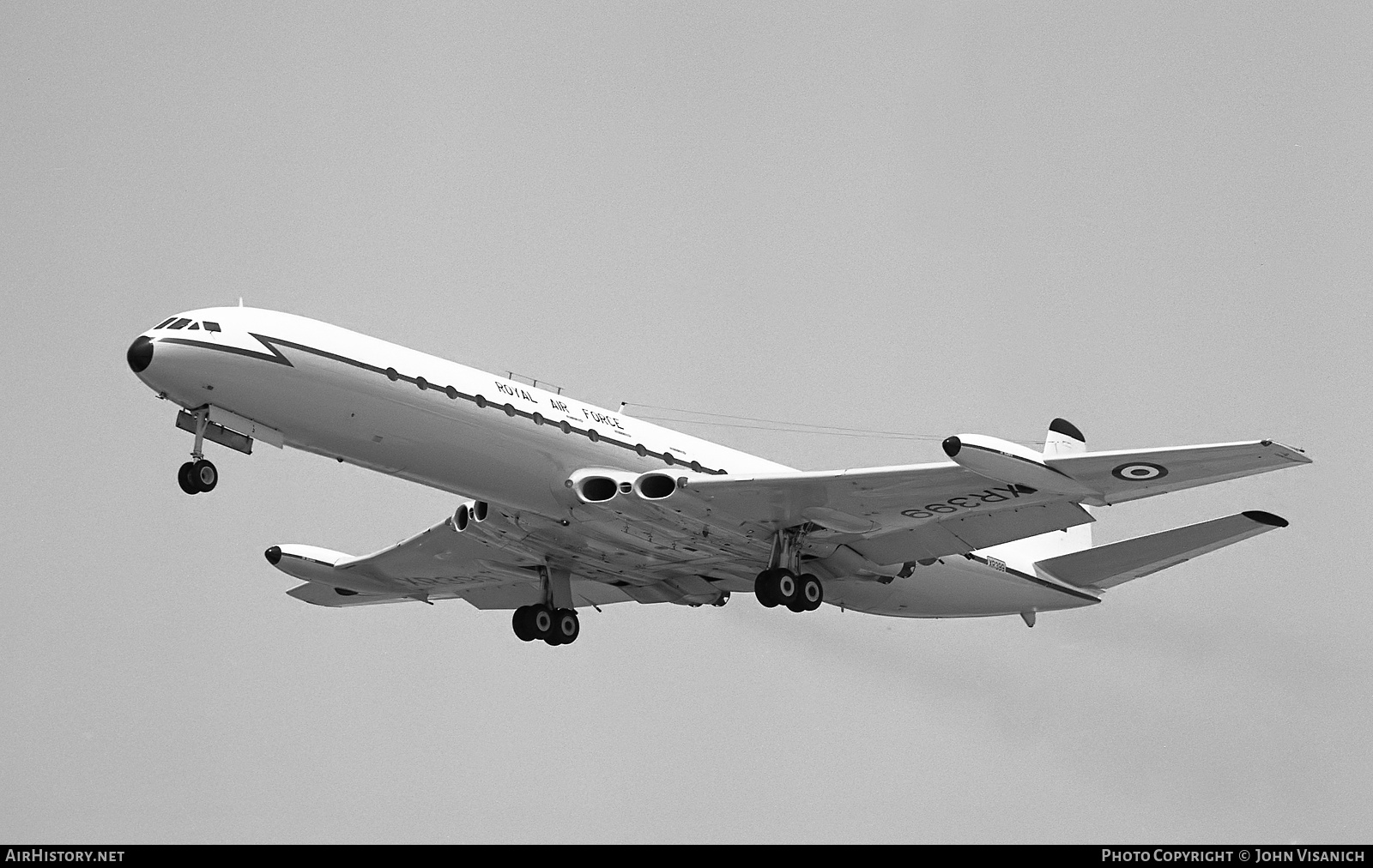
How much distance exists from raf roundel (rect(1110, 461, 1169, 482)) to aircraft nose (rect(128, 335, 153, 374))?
43.2 feet

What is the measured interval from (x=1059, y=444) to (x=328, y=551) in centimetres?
1333

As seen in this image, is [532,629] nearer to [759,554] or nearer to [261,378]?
[759,554]

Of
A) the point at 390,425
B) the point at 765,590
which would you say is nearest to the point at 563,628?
the point at 765,590

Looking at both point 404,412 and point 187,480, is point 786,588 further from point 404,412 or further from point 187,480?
point 187,480

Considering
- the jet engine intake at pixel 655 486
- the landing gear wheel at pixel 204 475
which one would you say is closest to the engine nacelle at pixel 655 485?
the jet engine intake at pixel 655 486

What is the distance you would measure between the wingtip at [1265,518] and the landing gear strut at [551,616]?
11.2m

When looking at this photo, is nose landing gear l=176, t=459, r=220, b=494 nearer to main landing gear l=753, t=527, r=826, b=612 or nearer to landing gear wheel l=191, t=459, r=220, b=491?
landing gear wheel l=191, t=459, r=220, b=491

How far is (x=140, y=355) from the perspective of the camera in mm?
23328

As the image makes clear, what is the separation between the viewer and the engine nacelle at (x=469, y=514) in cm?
2730

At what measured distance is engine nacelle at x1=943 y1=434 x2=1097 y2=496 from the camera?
76.3 ft

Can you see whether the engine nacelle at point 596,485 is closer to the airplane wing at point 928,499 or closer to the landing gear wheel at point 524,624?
the airplane wing at point 928,499

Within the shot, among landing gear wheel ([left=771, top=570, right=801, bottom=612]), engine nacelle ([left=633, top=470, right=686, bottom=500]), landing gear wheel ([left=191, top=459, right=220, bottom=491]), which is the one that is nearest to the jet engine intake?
engine nacelle ([left=633, top=470, right=686, bottom=500])

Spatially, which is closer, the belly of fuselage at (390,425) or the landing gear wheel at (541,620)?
the belly of fuselage at (390,425)

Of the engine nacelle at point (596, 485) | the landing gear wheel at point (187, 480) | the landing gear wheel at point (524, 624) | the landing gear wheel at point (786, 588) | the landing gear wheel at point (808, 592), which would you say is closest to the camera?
the landing gear wheel at point (187, 480)
